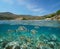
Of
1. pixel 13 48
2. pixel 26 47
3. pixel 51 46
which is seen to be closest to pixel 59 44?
pixel 51 46

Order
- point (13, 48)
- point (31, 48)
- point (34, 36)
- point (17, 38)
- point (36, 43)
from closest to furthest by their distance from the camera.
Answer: point (13, 48) → point (31, 48) → point (36, 43) → point (17, 38) → point (34, 36)

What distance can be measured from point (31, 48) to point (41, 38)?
100 inches

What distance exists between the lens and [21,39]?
12898 millimetres

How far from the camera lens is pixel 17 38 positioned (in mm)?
13367

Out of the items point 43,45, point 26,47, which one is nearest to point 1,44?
point 26,47

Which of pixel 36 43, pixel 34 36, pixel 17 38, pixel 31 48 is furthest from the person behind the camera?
pixel 34 36

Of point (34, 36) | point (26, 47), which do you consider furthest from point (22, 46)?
point (34, 36)

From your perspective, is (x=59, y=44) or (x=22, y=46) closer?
(x=22, y=46)

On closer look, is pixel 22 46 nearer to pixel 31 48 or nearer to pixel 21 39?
pixel 31 48

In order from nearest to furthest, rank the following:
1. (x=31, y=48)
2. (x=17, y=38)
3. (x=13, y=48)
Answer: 1. (x=13, y=48)
2. (x=31, y=48)
3. (x=17, y=38)

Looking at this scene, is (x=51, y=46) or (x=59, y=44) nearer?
(x=51, y=46)

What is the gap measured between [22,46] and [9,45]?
925 millimetres

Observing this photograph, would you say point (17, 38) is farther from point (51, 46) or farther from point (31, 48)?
point (51, 46)

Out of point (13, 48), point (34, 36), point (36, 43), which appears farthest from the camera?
point (34, 36)
